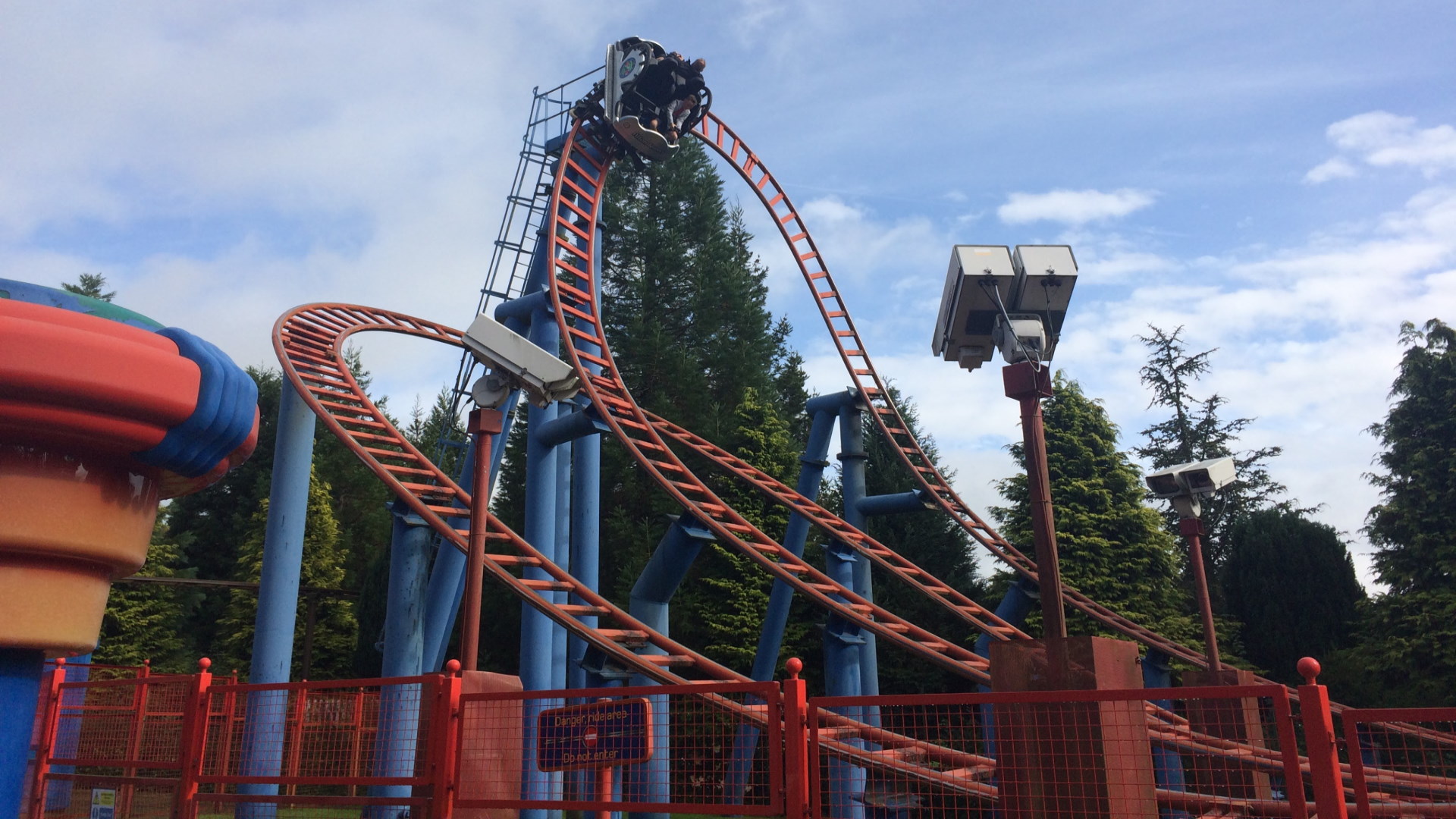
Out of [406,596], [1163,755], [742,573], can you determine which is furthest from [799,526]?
[742,573]

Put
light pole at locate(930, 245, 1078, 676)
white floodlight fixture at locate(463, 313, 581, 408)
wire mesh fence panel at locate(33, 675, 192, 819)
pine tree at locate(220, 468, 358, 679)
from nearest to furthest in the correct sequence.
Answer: light pole at locate(930, 245, 1078, 676) < white floodlight fixture at locate(463, 313, 581, 408) < wire mesh fence panel at locate(33, 675, 192, 819) < pine tree at locate(220, 468, 358, 679)

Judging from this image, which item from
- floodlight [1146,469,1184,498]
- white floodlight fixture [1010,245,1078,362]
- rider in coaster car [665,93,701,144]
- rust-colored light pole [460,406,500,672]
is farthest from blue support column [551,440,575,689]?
white floodlight fixture [1010,245,1078,362]

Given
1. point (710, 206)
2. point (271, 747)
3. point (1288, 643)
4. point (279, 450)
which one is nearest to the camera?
point (271, 747)

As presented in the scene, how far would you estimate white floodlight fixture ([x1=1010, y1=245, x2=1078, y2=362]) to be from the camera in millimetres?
4367

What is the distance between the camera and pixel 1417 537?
52.6ft

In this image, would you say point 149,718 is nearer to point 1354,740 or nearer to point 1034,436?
point 1034,436

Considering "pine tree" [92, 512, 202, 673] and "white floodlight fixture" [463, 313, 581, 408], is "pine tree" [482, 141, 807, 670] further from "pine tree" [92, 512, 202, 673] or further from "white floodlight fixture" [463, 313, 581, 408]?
"white floodlight fixture" [463, 313, 581, 408]

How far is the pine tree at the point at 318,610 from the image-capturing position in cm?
2195

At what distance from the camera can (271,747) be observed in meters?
5.88

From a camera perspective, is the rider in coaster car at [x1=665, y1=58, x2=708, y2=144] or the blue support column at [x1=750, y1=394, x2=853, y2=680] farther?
the rider in coaster car at [x1=665, y1=58, x2=708, y2=144]

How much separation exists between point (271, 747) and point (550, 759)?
2475 millimetres

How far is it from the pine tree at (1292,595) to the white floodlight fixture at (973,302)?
15.4 meters

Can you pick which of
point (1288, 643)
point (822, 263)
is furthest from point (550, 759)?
point (1288, 643)

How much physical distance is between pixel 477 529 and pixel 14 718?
205cm
